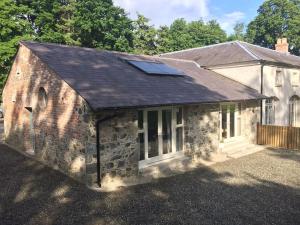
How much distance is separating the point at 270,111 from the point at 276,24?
3802cm

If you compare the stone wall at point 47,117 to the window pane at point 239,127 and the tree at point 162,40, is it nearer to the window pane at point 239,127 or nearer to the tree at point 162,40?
the window pane at point 239,127

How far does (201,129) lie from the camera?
1343cm

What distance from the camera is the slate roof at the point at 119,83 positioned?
974 cm

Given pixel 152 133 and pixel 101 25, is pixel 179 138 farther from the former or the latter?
pixel 101 25

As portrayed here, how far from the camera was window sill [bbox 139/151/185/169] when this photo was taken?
11.2m

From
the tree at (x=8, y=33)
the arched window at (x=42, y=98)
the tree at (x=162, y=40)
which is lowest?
the arched window at (x=42, y=98)

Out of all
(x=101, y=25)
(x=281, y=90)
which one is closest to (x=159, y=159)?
(x=281, y=90)

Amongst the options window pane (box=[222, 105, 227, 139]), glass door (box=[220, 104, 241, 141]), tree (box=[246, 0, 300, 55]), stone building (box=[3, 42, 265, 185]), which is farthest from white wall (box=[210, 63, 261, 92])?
tree (box=[246, 0, 300, 55])

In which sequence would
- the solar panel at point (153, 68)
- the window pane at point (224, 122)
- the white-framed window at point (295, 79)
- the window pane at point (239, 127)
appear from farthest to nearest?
the white-framed window at point (295, 79), the window pane at point (239, 127), the window pane at point (224, 122), the solar panel at point (153, 68)

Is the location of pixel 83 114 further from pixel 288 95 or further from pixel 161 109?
pixel 288 95

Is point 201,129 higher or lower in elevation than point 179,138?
higher

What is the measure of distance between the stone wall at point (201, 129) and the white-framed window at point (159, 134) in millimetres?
341

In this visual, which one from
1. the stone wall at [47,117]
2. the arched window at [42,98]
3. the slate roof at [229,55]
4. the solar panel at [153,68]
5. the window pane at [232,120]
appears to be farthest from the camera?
the slate roof at [229,55]

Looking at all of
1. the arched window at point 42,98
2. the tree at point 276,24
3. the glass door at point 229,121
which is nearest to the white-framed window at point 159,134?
the glass door at point 229,121
